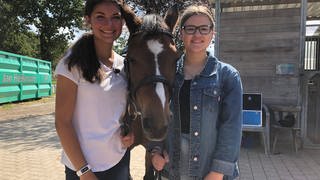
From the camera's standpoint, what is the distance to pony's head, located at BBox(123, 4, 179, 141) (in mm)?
1802

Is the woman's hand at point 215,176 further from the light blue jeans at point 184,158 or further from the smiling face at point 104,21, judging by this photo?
the smiling face at point 104,21

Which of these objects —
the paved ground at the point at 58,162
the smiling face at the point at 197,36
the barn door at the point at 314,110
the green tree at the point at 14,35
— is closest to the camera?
the smiling face at the point at 197,36

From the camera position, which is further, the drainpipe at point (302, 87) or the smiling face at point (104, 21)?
the drainpipe at point (302, 87)

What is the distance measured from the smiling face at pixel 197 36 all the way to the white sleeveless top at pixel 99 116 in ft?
1.45

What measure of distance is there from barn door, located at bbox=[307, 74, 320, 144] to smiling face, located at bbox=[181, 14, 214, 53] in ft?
19.2

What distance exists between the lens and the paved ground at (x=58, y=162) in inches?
199

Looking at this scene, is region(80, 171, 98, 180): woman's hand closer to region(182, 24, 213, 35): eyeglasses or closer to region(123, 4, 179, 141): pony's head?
region(123, 4, 179, 141): pony's head

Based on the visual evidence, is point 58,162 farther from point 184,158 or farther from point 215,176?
point 215,176

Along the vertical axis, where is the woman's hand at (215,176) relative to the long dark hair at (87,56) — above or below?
below

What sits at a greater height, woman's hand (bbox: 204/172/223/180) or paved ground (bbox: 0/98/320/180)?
woman's hand (bbox: 204/172/223/180)

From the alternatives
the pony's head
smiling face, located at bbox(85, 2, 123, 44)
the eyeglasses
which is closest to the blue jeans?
the pony's head

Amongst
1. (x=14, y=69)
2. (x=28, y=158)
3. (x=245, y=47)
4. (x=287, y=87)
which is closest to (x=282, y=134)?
(x=287, y=87)

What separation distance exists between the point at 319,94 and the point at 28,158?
557cm

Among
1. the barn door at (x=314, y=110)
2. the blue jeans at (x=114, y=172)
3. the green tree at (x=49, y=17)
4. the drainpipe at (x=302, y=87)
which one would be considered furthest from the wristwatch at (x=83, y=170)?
the green tree at (x=49, y=17)
